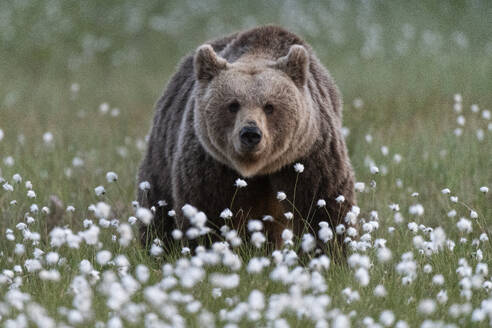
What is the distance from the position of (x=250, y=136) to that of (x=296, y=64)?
82 centimetres

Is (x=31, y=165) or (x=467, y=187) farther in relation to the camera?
(x=31, y=165)

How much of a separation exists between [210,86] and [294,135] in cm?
68

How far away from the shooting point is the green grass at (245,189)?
15.7 feet

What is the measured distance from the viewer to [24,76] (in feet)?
49.2

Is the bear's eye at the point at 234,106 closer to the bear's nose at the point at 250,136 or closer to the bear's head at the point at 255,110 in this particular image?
the bear's head at the point at 255,110

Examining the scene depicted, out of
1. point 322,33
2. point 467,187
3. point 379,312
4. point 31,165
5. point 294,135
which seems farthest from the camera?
point 322,33

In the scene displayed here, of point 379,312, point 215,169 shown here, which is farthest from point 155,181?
point 379,312

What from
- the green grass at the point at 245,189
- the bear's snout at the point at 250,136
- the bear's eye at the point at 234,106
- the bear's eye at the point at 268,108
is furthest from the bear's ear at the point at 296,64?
the green grass at the point at 245,189

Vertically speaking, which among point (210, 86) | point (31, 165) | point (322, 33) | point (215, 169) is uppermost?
point (210, 86)

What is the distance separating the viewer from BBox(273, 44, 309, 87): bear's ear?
5684mm

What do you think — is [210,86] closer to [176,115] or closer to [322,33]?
[176,115]

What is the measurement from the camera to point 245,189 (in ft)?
19.2

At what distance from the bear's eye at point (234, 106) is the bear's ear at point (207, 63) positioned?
14.7 inches

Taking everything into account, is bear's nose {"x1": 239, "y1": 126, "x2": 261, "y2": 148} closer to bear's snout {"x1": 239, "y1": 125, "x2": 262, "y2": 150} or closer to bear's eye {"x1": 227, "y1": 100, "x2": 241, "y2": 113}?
bear's snout {"x1": 239, "y1": 125, "x2": 262, "y2": 150}
